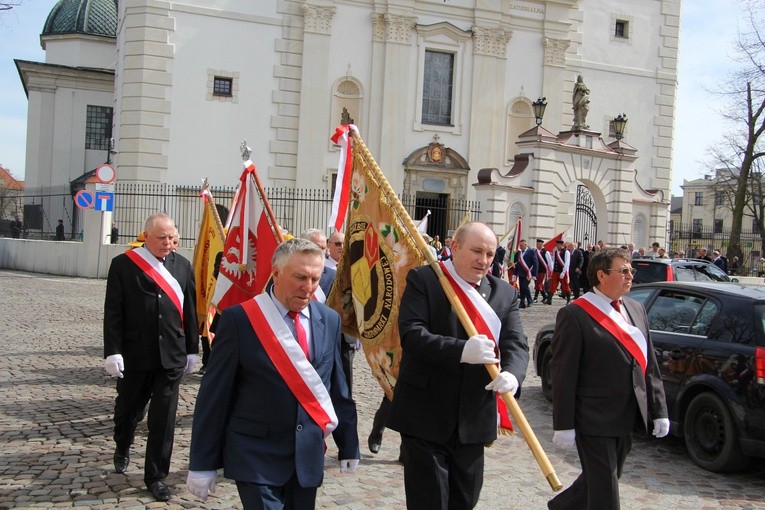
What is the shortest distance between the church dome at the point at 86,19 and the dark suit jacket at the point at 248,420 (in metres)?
41.6

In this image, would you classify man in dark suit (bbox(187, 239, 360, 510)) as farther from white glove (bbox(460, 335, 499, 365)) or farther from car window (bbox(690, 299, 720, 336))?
car window (bbox(690, 299, 720, 336))

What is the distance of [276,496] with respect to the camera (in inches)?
146

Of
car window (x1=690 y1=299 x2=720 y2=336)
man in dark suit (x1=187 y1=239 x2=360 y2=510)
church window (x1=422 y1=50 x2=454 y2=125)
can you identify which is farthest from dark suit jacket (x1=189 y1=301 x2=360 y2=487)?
church window (x1=422 y1=50 x2=454 y2=125)

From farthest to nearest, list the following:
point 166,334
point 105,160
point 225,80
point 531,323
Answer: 1. point 105,160
2. point 225,80
3. point 531,323
4. point 166,334

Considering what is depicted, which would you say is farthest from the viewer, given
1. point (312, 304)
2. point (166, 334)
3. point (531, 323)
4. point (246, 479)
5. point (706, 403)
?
point (531, 323)

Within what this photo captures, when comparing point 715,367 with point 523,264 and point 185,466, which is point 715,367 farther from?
point 523,264

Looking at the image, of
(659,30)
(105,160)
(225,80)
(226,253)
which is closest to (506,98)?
(659,30)

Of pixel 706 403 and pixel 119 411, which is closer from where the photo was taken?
pixel 119 411

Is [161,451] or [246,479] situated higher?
[246,479]

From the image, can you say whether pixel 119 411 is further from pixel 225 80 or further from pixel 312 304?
pixel 225 80

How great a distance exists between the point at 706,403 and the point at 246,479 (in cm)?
492

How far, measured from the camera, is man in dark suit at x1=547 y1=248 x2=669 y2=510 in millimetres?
4723

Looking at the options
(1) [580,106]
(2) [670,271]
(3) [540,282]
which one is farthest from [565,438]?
(1) [580,106]

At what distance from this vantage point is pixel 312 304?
3943mm
